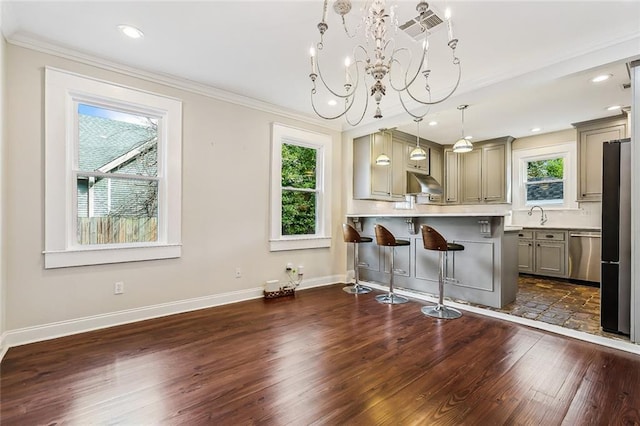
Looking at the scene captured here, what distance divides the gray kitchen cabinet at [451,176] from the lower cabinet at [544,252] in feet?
5.31

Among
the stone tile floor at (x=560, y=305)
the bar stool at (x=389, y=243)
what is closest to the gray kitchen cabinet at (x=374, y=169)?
the bar stool at (x=389, y=243)

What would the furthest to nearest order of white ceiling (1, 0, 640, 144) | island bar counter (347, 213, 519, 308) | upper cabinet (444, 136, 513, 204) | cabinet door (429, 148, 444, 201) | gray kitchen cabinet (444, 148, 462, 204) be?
gray kitchen cabinet (444, 148, 462, 204) → cabinet door (429, 148, 444, 201) → upper cabinet (444, 136, 513, 204) → island bar counter (347, 213, 519, 308) → white ceiling (1, 0, 640, 144)

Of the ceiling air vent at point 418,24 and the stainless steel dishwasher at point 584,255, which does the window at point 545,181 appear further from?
the ceiling air vent at point 418,24

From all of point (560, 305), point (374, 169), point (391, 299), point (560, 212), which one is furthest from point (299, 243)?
A: point (560, 212)

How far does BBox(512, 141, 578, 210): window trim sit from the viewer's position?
5418mm

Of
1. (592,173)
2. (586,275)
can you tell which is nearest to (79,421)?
(586,275)

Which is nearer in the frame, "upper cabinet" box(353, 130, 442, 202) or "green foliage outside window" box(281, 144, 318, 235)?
"green foliage outside window" box(281, 144, 318, 235)

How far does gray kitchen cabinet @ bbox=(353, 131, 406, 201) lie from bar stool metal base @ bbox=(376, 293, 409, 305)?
5.73 ft

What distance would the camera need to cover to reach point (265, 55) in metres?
2.92

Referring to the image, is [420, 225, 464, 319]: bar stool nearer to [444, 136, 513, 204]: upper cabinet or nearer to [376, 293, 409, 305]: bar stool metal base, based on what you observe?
[376, 293, 409, 305]: bar stool metal base

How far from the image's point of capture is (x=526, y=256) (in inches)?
211

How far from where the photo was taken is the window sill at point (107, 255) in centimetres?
273

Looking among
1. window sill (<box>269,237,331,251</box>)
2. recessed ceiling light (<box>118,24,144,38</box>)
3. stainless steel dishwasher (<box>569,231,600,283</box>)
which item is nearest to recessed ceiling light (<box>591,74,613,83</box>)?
stainless steel dishwasher (<box>569,231,600,283</box>)

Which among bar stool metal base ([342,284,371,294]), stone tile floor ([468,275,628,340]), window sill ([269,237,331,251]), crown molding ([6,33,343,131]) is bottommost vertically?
bar stool metal base ([342,284,371,294])
